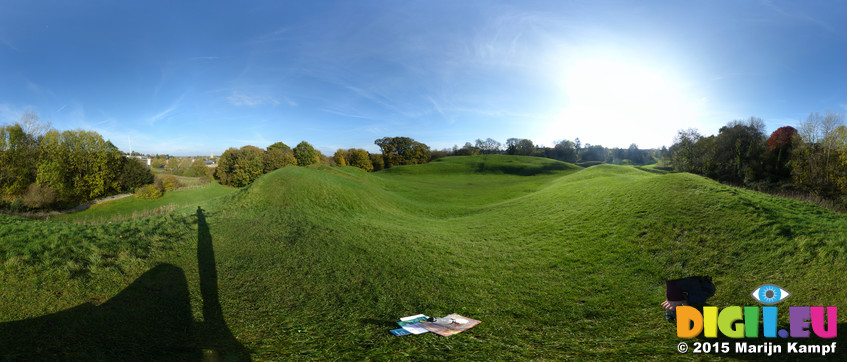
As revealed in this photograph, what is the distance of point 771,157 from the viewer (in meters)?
48.3

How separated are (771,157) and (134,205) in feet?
316

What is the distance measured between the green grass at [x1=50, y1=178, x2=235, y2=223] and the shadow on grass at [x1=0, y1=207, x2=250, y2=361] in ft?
101

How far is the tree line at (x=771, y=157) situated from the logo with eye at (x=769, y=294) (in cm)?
4344

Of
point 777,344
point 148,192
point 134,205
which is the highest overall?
point 148,192

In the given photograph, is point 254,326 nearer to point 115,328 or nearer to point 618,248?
point 115,328

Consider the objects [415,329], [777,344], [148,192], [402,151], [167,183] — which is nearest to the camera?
[777,344]

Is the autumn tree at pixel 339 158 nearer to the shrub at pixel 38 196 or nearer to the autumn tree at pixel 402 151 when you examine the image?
the autumn tree at pixel 402 151

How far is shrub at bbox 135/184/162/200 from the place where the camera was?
1797 inches

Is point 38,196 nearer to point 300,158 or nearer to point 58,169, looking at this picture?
point 58,169

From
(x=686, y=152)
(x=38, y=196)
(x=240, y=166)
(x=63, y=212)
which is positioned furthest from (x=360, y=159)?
(x=686, y=152)

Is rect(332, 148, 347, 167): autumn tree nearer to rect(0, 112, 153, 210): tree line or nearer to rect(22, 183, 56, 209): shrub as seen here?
rect(0, 112, 153, 210): tree line

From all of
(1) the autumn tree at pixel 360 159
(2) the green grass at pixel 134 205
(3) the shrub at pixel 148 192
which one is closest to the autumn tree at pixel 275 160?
(2) the green grass at pixel 134 205

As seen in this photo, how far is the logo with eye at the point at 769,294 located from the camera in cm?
594

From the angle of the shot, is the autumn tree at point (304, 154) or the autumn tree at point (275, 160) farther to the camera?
the autumn tree at point (304, 154)
